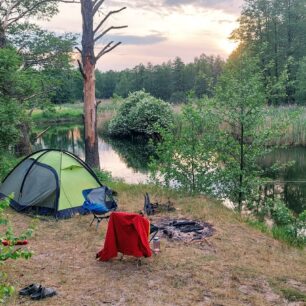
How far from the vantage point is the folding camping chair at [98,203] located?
25.4ft

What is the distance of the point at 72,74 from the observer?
15641 mm

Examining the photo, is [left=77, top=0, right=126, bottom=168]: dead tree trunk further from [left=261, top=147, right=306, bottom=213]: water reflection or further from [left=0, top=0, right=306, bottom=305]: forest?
[left=261, top=147, right=306, bottom=213]: water reflection

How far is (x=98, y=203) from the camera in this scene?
8.26m

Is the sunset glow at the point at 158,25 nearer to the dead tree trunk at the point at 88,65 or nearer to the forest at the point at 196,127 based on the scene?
the forest at the point at 196,127

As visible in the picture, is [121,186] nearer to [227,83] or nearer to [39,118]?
[227,83]

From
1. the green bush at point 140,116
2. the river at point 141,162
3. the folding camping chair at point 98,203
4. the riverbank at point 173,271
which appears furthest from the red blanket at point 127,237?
the green bush at point 140,116

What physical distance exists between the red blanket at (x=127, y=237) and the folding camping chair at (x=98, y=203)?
4.55 ft

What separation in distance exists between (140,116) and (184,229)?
69.8ft

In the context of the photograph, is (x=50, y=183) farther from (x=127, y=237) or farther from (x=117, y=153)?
(x=117, y=153)

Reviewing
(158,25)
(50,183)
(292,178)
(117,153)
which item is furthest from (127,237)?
(117,153)

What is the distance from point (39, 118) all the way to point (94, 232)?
134 feet

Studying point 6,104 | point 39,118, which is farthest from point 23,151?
point 39,118

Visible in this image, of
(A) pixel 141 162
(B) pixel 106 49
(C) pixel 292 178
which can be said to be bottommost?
(C) pixel 292 178

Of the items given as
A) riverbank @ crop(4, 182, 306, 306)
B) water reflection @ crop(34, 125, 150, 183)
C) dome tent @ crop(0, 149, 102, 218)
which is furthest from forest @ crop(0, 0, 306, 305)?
dome tent @ crop(0, 149, 102, 218)
